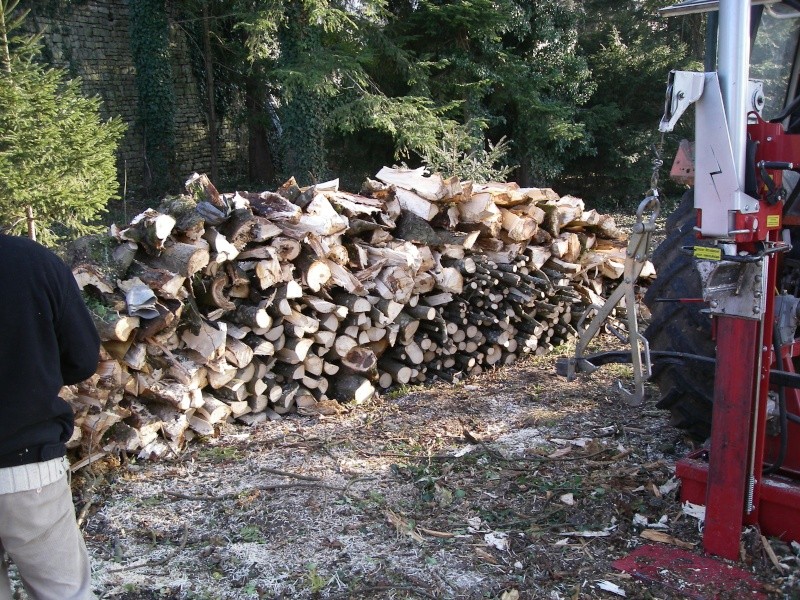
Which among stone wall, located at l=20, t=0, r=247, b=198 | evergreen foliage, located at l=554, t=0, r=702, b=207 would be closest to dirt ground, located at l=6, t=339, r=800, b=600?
stone wall, located at l=20, t=0, r=247, b=198

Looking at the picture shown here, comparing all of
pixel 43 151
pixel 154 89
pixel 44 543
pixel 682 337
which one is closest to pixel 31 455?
pixel 44 543

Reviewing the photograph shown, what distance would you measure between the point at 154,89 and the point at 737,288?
1330cm

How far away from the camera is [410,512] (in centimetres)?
354

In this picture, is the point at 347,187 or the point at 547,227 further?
the point at 347,187

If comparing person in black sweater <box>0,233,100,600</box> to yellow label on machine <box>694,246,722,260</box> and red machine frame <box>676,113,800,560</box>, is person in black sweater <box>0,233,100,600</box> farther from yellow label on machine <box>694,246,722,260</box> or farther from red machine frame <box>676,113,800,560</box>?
red machine frame <box>676,113,800,560</box>

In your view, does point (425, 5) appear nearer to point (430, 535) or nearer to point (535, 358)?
point (535, 358)

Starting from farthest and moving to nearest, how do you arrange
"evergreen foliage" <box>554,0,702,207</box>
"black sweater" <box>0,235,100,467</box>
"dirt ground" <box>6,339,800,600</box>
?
"evergreen foliage" <box>554,0,702,207</box> → "dirt ground" <box>6,339,800,600</box> → "black sweater" <box>0,235,100,467</box>

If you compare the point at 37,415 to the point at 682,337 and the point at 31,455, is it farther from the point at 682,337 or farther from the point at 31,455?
the point at 682,337

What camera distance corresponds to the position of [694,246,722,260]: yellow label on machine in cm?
260

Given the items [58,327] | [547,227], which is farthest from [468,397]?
[58,327]

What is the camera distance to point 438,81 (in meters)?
12.6

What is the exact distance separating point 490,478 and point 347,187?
1116 cm

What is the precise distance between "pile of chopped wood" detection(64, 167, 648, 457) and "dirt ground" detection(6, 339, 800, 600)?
32 centimetres

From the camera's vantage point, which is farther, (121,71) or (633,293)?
(121,71)
